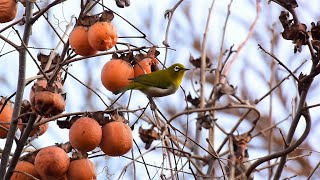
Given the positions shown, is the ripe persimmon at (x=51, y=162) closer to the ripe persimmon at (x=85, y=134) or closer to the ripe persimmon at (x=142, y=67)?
the ripe persimmon at (x=85, y=134)

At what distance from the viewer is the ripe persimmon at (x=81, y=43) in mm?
2031

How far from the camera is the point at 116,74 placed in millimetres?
2080

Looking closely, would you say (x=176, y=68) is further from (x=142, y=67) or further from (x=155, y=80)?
(x=142, y=67)

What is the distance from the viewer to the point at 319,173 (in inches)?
223

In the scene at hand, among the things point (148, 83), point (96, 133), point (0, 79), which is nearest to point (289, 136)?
point (148, 83)

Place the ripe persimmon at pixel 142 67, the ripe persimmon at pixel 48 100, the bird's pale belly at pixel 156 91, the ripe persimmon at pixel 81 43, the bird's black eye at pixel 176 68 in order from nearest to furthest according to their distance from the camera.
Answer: the ripe persimmon at pixel 48 100 < the ripe persimmon at pixel 81 43 < the ripe persimmon at pixel 142 67 < the bird's pale belly at pixel 156 91 < the bird's black eye at pixel 176 68

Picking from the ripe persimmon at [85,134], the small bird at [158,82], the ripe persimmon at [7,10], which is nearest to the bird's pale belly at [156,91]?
the small bird at [158,82]

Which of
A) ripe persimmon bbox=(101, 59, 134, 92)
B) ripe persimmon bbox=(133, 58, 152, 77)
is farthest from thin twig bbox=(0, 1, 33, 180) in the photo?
ripe persimmon bbox=(133, 58, 152, 77)

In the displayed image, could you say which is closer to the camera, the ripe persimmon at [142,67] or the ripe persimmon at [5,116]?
the ripe persimmon at [5,116]

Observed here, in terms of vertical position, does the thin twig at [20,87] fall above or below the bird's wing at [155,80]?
below

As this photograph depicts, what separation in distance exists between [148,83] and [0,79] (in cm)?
428

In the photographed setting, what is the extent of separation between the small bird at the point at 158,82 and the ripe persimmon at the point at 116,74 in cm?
3

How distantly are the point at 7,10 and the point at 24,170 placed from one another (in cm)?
44

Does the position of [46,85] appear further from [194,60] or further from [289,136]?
[194,60]
